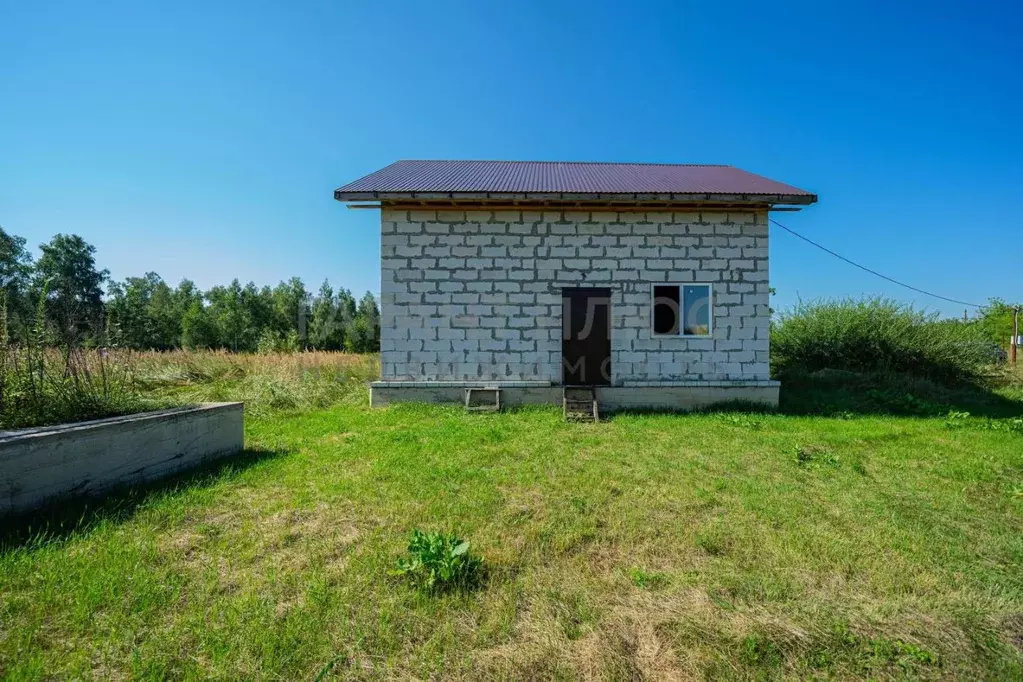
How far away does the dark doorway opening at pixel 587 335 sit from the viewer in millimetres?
9156

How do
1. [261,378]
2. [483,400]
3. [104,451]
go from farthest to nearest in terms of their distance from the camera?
1. [261,378]
2. [483,400]
3. [104,451]

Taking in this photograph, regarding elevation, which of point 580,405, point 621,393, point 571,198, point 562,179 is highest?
point 562,179

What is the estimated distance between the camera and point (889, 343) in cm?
1220

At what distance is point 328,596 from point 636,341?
300 inches

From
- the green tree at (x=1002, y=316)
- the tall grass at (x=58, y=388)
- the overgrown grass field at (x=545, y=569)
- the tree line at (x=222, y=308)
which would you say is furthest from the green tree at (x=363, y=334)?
the green tree at (x=1002, y=316)

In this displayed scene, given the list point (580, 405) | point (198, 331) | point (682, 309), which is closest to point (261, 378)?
point (580, 405)

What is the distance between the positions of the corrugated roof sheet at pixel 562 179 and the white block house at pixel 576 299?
0.23 meters

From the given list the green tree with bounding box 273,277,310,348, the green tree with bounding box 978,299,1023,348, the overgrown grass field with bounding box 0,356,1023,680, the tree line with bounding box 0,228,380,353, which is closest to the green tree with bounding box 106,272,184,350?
the tree line with bounding box 0,228,380,353

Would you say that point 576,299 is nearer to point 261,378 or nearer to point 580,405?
point 580,405

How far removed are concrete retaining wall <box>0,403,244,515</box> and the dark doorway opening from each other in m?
5.94

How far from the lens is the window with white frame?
30.3ft

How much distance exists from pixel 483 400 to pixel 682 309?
448 cm

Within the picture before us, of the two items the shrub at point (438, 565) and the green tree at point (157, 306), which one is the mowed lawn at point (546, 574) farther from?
the green tree at point (157, 306)

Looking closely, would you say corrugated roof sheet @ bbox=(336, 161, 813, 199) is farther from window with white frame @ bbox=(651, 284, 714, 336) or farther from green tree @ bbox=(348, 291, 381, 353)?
green tree @ bbox=(348, 291, 381, 353)
